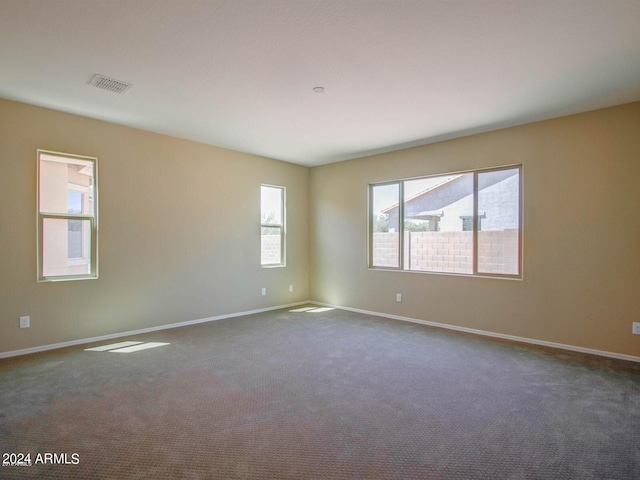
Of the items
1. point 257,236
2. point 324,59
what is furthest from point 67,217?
point 324,59

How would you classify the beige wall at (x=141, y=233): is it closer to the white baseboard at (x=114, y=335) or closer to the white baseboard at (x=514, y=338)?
the white baseboard at (x=114, y=335)

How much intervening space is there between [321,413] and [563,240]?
131 inches

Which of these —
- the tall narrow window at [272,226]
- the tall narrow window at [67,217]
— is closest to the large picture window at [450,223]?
the tall narrow window at [272,226]

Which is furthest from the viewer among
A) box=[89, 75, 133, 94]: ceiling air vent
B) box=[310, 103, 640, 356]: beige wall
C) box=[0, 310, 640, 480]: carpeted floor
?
box=[310, 103, 640, 356]: beige wall

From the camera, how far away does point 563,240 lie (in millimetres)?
3826

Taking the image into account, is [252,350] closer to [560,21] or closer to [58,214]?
[58,214]

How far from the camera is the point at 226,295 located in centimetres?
529

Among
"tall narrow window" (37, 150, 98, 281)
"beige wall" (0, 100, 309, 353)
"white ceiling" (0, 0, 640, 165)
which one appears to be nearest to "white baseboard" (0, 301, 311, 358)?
"beige wall" (0, 100, 309, 353)

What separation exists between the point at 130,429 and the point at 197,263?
2976 millimetres

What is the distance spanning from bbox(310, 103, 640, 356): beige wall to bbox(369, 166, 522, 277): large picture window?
15 centimetres

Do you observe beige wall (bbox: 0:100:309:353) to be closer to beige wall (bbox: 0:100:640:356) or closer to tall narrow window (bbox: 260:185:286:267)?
beige wall (bbox: 0:100:640:356)

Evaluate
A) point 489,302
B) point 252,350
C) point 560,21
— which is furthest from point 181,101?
point 489,302

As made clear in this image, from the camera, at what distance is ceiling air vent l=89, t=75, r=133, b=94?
298cm

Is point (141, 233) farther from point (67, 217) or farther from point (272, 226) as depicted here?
point (272, 226)
